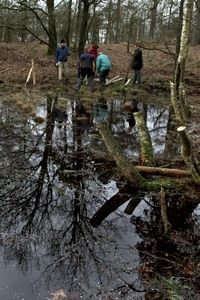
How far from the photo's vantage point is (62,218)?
685 centimetres

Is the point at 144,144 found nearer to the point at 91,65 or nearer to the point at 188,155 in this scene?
the point at 188,155

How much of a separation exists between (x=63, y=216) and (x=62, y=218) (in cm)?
7

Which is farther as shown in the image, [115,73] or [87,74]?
[115,73]

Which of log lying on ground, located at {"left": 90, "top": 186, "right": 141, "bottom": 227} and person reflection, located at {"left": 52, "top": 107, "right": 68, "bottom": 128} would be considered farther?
person reflection, located at {"left": 52, "top": 107, "right": 68, "bottom": 128}

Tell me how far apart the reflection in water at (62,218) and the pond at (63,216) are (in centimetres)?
1

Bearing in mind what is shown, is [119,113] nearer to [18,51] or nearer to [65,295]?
[65,295]

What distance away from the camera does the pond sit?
5.14 metres

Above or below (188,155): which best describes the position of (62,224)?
below

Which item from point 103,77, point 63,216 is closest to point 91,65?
point 103,77

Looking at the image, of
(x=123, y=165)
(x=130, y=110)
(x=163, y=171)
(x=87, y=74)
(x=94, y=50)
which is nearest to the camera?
(x=123, y=165)

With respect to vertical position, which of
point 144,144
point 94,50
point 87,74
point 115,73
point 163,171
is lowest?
point 163,171

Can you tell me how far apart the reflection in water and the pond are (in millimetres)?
13

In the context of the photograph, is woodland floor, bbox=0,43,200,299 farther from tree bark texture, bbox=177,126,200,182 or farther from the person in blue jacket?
tree bark texture, bbox=177,126,200,182

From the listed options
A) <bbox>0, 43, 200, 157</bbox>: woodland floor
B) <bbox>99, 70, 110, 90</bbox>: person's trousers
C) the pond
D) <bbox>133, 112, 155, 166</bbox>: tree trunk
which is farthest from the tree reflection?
<bbox>99, 70, 110, 90</bbox>: person's trousers
